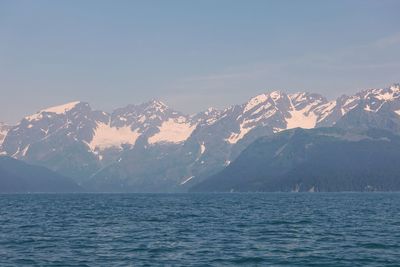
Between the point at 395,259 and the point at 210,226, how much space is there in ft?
147

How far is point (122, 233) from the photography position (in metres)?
99.0

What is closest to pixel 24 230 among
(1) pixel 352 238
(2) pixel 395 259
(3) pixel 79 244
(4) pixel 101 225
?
→ (4) pixel 101 225

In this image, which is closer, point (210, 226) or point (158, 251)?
point (158, 251)

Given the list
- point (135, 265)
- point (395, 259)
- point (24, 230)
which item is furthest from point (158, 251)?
point (24, 230)

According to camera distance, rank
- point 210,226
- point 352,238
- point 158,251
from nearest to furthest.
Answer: point 158,251
point 352,238
point 210,226

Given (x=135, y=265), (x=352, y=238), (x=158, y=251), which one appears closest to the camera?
(x=135, y=265)

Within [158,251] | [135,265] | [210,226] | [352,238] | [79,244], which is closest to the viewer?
[135,265]

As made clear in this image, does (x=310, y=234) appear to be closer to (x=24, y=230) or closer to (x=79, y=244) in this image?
(x=79, y=244)

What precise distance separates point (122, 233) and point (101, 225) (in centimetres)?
1609

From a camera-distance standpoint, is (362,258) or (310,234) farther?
(310,234)

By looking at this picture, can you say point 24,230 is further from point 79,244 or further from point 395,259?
point 395,259

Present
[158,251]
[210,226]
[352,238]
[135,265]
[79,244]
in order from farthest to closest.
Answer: [210,226] < [352,238] < [79,244] < [158,251] < [135,265]

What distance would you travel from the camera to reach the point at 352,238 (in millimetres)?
90500

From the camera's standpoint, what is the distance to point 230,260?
2795 inches
